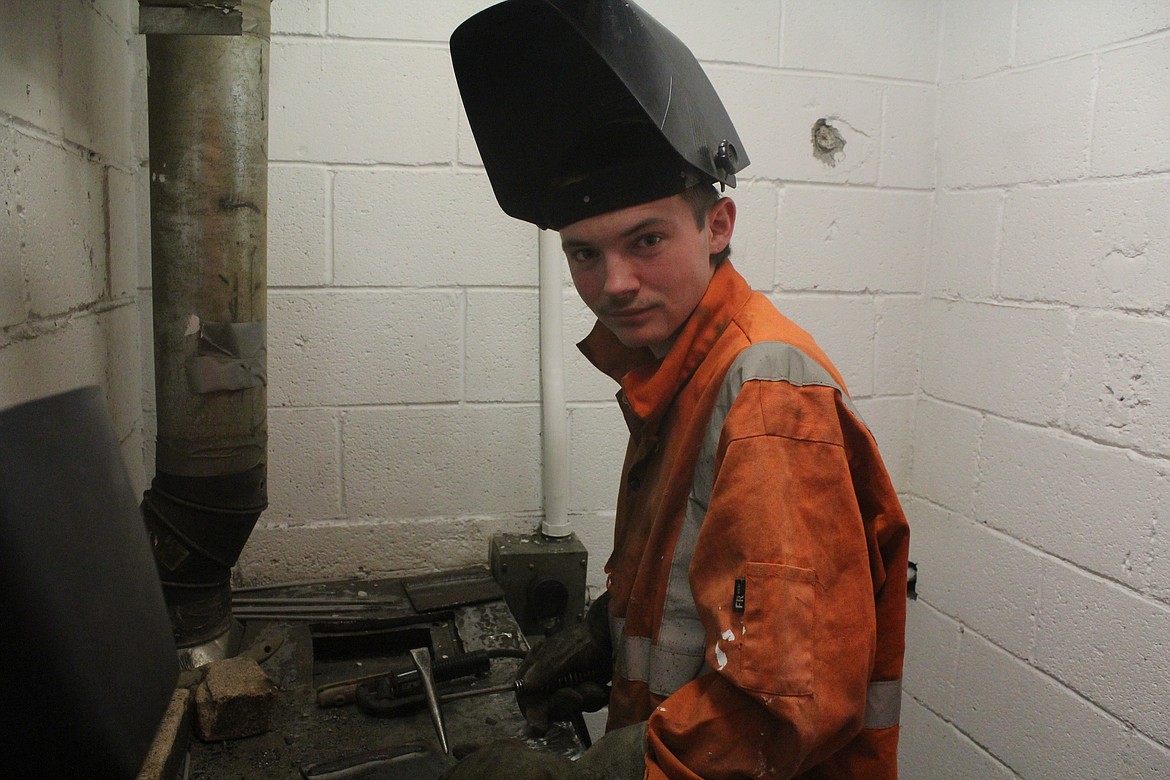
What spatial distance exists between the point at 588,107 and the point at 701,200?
0.74 ft

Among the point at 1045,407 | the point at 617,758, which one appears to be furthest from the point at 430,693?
the point at 1045,407

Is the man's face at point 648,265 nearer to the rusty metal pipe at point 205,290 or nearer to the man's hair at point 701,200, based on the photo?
the man's hair at point 701,200

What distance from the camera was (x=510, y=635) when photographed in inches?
66.9

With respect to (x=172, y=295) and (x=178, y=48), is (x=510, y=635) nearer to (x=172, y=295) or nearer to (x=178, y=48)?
(x=172, y=295)

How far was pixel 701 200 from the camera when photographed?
47.1 inches

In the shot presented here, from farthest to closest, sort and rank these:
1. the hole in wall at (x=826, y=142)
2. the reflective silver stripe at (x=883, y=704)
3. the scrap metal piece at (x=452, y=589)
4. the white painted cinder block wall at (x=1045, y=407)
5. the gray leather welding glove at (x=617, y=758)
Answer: the hole in wall at (x=826, y=142) < the scrap metal piece at (x=452, y=589) < the white painted cinder block wall at (x=1045, y=407) < the reflective silver stripe at (x=883, y=704) < the gray leather welding glove at (x=617, y=758)

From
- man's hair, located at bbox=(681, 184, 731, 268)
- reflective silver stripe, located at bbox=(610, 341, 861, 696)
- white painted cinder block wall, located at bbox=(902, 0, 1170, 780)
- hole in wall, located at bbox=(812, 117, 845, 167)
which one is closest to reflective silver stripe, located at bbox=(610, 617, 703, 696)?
reflective silver stripe, located at bbox=(610, 341, 861, 696)

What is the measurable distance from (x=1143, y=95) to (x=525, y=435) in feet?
5.07

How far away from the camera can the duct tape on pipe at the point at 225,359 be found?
138cm

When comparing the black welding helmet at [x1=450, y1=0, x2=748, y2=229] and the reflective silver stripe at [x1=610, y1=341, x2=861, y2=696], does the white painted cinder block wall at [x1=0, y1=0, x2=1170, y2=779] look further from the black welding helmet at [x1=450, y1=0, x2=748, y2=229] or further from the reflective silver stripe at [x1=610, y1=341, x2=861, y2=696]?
the reflective silver stripe at [x1=610, y1=341, x2=861, y2=696]

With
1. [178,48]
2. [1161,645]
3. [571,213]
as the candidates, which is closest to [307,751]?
[571,213]

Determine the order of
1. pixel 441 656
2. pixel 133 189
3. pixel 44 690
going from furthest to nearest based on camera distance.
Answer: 1. pixel 133 189
2. pixel 441 656
3. pixel 44 690

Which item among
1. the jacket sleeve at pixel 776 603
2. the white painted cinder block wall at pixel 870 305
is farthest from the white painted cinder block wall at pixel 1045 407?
the jacket sleeve at pixel 776 603

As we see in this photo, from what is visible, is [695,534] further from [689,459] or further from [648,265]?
[648,265]
